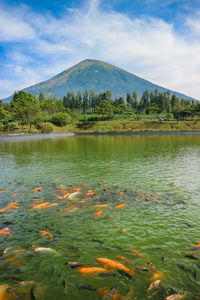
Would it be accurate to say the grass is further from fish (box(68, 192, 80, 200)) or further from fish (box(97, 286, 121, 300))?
fish (box(97, 286, 121, 300))

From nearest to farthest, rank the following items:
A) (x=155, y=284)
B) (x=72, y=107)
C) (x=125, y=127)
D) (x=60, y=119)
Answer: (x=155, y=284) < (x=125, y=127) < (x=60, y=119) < (x=72, y=107)

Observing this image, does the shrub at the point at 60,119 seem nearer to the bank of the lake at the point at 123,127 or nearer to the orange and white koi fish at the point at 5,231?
the bank of the lake at the point at 123,127

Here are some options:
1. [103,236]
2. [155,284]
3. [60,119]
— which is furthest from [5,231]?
[60,119]

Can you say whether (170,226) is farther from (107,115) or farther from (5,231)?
(107,115)

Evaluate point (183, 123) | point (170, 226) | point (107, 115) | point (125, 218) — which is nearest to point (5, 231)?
point (125, 218)

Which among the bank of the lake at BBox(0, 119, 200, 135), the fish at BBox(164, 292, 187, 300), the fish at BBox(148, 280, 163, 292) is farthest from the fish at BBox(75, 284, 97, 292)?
the bank of the lake at BBox(0, 119, 200, 135)

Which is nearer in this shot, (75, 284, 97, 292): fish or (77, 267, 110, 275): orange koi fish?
(75, 284, 97, 292): fish

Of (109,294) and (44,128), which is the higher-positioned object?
(44,128)

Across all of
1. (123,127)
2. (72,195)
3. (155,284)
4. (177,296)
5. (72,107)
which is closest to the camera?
(177,296)

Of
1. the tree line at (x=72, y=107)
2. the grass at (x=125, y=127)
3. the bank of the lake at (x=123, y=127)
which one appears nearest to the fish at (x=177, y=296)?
the bank of the lake at (x=123, y=127)

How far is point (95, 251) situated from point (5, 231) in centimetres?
438

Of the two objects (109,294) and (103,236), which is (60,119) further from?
(109,294)

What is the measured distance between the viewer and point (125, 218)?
10406 mm

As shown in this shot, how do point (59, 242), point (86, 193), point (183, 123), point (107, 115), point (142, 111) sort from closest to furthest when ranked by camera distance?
point (59, 242), point (86, 193), point (183, 123), point (107, 115), point (142, 111)
